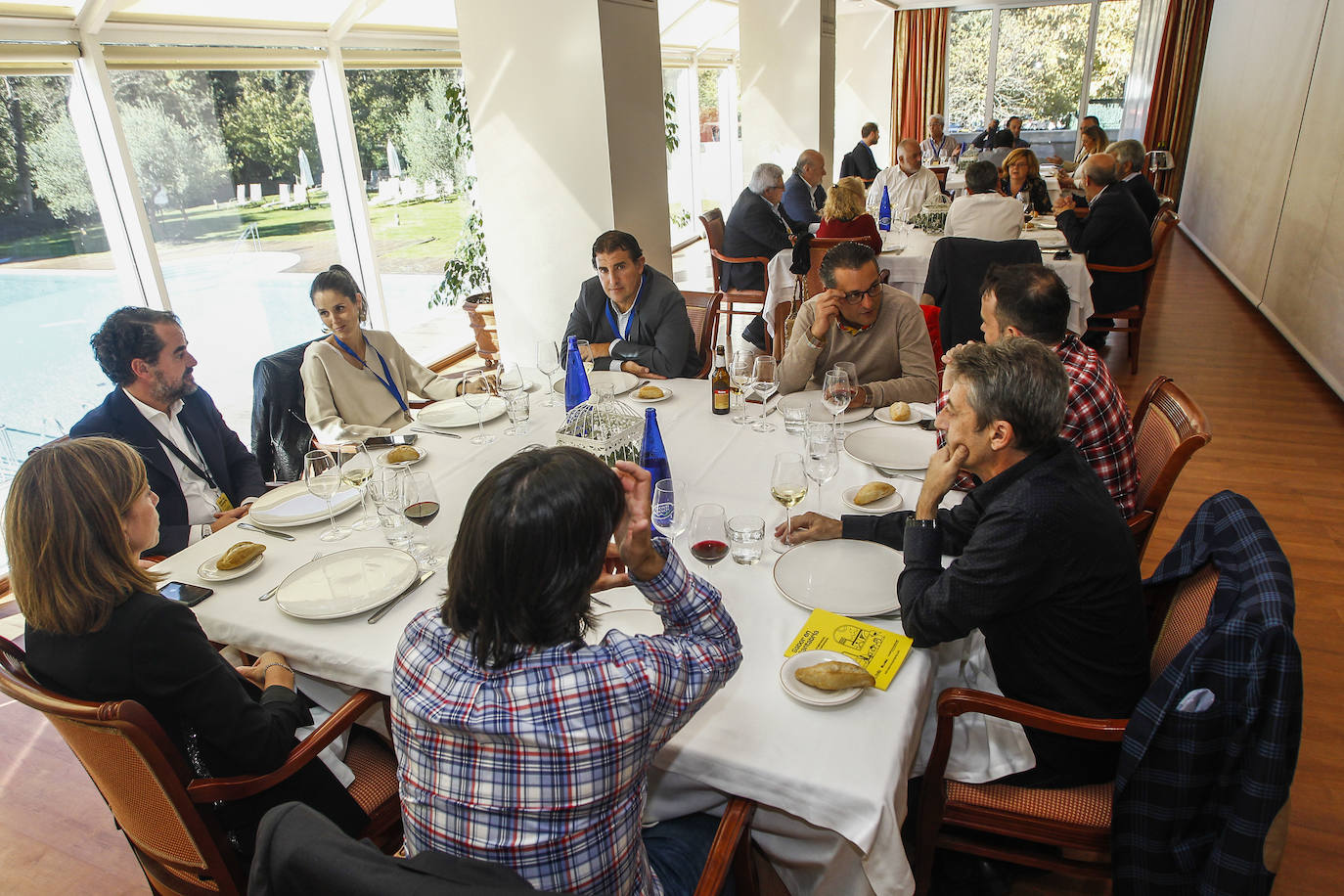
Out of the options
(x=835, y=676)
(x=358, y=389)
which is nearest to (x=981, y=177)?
(x=358, y=389)

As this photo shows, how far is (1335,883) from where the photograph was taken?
6.27 feet

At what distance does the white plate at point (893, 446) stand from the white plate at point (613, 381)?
2.93 feet

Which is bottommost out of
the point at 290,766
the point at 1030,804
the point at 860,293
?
the point at 1030,804

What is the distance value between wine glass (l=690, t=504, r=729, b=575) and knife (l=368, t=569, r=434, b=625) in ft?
2.00

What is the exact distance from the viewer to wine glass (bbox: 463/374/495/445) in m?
2.59

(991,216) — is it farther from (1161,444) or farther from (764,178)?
(1161,444)

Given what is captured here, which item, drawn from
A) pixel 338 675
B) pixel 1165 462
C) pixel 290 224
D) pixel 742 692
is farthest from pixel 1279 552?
pixel 290 224

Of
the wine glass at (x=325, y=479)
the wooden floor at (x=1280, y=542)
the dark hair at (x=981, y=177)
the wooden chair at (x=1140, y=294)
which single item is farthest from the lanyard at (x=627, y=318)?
the wooden chair at (x=1140, y=294)

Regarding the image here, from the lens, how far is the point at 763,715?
1.35m

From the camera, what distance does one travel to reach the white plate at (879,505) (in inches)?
78.1

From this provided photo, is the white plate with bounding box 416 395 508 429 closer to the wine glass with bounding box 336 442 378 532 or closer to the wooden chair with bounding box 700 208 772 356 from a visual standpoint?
the wine glass with bounding box 336 442 378 532

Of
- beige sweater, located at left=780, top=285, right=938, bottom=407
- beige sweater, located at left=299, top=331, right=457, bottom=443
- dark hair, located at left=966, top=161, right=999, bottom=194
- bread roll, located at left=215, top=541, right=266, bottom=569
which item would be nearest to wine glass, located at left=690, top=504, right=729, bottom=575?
bread roll, located at left=215, top=541, right=266, bottom=569

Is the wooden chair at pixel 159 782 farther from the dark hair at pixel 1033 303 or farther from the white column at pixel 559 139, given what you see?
the white column at pixel 559 139

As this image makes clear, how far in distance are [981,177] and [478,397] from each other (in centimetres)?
440
